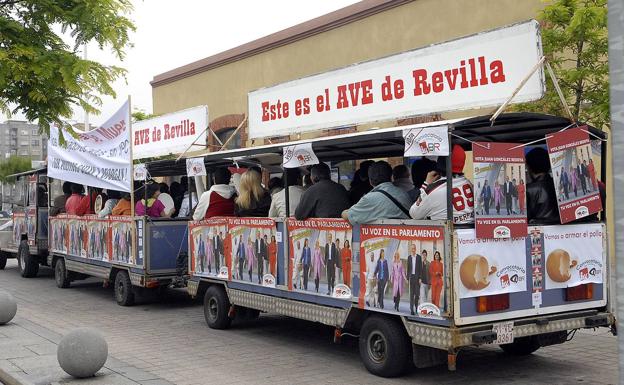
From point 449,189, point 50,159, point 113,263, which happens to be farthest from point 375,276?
point 50,159

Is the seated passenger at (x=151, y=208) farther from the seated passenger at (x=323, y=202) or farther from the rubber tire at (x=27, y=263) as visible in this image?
the rubber tire at (x=27, y=263)

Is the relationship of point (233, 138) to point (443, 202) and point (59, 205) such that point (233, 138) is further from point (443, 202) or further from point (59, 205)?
point (443, 202)

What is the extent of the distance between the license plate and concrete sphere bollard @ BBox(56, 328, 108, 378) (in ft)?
12.7

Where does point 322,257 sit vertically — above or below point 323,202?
below

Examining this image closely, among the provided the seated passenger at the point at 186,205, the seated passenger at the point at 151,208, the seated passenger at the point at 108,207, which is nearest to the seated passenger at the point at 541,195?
the seated passenger at the point at 186,205

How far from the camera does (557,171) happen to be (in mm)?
7188

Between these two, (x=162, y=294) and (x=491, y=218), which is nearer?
(x=491, y=218)

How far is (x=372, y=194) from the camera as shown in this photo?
24.3 feet

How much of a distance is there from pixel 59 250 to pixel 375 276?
10.6 meters

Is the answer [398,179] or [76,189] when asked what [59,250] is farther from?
[398,179]

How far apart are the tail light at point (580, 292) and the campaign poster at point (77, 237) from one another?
10.2 m

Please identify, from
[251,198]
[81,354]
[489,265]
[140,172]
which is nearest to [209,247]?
[251,198]

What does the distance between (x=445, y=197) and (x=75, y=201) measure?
424 inches

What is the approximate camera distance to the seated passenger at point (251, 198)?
32.5 ft
